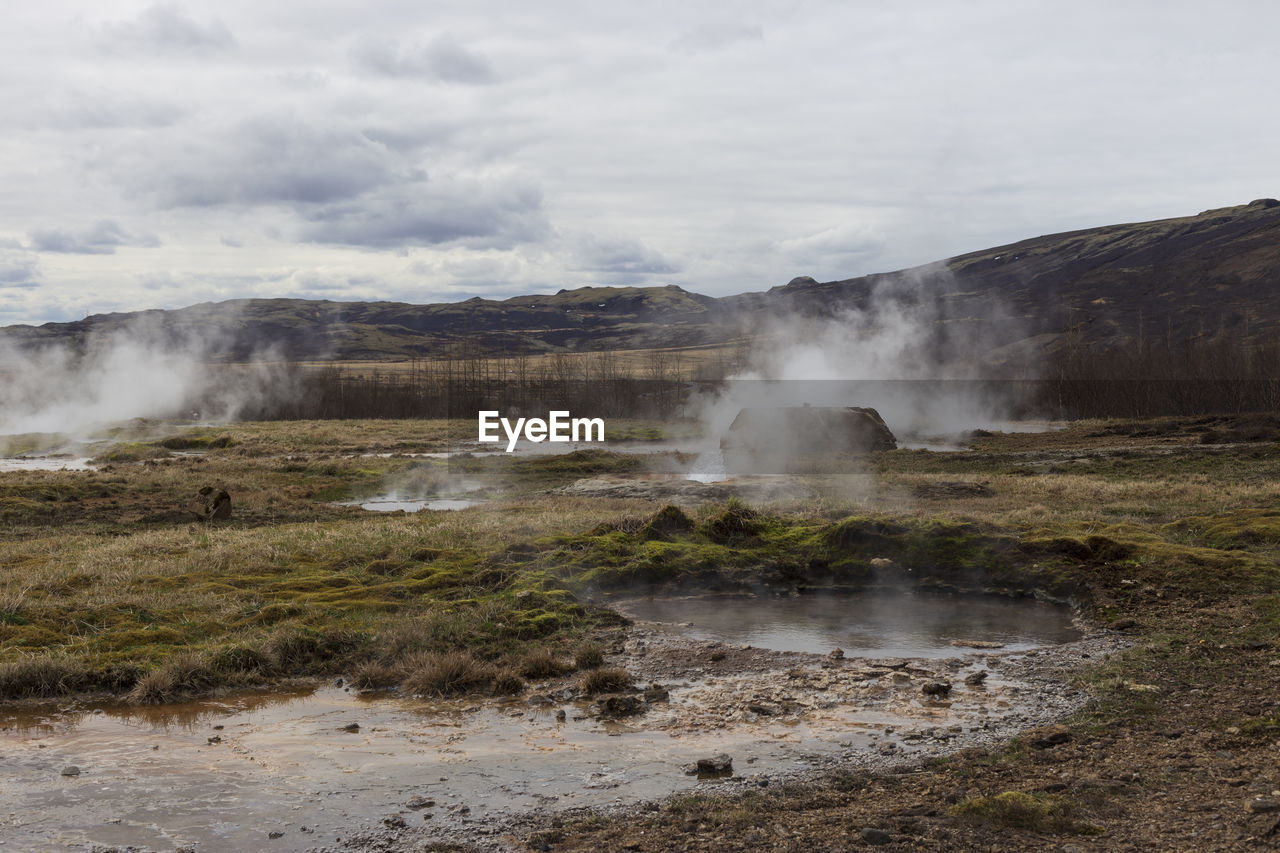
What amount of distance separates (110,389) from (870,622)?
97.2 meters

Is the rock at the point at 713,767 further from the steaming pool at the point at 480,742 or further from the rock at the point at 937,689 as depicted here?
the rock at the point at 937,689

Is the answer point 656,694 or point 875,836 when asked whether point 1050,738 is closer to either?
point 875,836

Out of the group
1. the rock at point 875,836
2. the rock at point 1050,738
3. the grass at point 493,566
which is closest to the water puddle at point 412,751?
the rock at point 1050,738

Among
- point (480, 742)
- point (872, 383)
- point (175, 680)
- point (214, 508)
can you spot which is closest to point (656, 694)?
point (480, 742)

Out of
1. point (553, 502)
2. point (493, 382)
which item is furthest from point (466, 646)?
point (493, 382)

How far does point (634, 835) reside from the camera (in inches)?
272

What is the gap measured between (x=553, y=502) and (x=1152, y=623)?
18275 mm

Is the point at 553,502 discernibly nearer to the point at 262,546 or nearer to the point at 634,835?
the point at 262,546

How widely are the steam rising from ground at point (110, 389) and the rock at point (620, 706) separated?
72.7 meters

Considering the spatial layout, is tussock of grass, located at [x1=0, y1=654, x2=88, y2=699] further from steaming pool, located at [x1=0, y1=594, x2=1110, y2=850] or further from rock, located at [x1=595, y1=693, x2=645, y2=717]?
rock, located at [x1=595, y1=693, x2=645, y2=717]

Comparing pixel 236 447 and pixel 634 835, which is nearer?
pixel 634 835

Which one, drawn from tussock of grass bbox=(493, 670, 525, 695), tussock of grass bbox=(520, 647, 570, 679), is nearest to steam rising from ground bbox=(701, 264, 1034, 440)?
tussock of grass bbox=(520, 647, 570, 679)

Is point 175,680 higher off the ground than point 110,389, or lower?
lower

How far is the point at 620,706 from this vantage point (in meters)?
10.1
